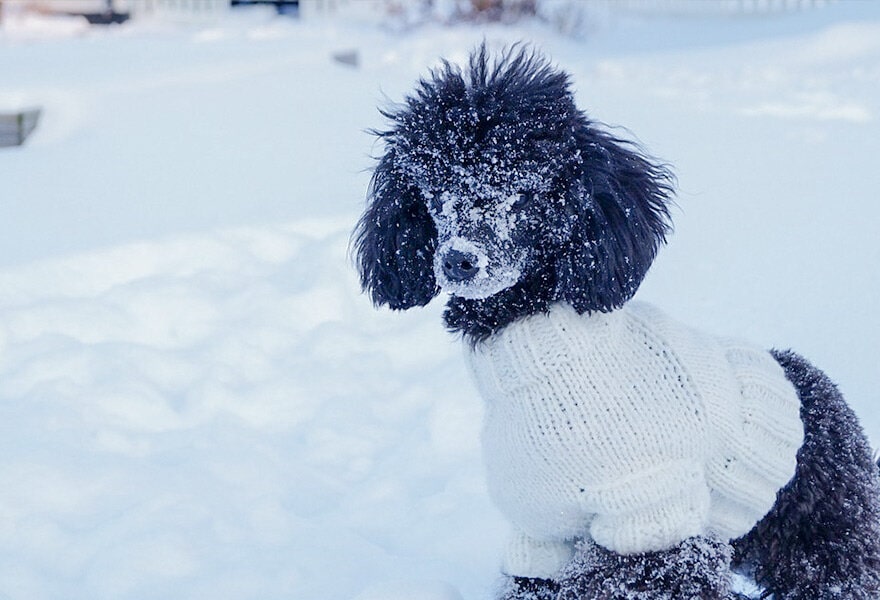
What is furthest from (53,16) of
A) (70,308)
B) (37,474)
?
(37,474)

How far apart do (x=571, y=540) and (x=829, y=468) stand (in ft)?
1.36

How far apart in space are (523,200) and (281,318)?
1797 mm

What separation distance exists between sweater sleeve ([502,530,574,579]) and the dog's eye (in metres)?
0.54

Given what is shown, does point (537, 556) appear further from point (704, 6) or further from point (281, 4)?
point (281, 4)

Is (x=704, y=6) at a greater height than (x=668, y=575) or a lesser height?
lesser

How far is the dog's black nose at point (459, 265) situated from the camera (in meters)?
1.44

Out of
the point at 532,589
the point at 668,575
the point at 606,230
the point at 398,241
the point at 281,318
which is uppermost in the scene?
the point at 606,230

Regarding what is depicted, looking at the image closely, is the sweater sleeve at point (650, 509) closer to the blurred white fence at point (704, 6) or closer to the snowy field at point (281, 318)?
the snowy field at point (281, 318)

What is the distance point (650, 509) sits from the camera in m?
1.43

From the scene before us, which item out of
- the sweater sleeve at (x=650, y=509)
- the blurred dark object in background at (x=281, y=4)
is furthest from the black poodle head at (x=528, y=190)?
the blurred dark object in background at (x=281, y=4)

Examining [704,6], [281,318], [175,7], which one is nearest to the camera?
[281,318]

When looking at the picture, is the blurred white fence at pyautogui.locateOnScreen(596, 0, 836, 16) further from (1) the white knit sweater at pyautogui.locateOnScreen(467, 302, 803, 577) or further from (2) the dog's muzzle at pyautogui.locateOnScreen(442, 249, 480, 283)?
(2) the dog's muzzle at pyautogui.locateOnScreen(442, 249, 480, 283)

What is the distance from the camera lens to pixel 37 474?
2283mm

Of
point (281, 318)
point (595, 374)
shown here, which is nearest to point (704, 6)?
point (281, 318)
